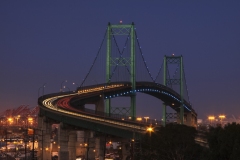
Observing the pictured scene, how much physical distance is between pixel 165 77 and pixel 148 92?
Answer: 23653mm

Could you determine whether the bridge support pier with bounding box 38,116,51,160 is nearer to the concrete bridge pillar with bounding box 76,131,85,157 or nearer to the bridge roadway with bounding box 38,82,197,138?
the bridge roadway with bounding box 38,82,197,138

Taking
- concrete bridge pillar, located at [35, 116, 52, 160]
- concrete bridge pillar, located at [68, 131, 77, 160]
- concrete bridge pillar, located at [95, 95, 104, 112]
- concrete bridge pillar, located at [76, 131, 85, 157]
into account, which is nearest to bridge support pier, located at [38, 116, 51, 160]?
concrete bridge pillar, located at [35, 116, 52, 160]

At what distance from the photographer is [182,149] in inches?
1698

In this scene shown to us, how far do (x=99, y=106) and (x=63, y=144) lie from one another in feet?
65.3

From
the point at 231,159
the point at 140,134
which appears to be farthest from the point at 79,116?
the point at 231,159

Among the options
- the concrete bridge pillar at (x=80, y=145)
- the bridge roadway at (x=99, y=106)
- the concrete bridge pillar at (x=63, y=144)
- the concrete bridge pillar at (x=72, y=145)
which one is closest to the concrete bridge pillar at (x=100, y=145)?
the bridge roadway at (x=99, y=106)

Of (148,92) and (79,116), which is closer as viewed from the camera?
(79,116)

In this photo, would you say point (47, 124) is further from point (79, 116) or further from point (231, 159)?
point (231, 159)

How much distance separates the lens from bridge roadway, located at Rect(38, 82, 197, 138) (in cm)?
6263

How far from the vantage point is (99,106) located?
297 feet

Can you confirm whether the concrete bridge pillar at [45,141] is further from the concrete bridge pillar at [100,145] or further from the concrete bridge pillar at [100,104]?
the concrete bridge pillar at [100,104]

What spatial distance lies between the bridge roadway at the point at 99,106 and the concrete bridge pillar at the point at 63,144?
1241 mm

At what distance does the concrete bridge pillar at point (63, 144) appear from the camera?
2753 inches

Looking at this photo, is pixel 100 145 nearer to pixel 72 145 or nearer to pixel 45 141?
pixel 72 145
